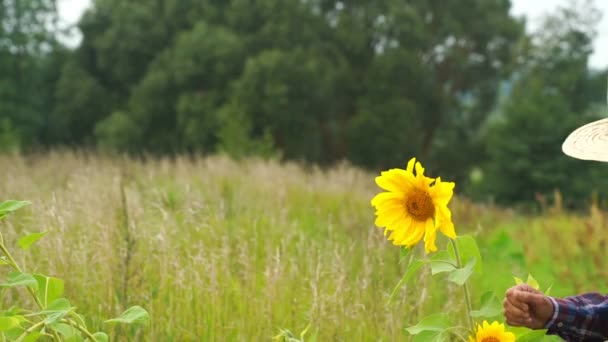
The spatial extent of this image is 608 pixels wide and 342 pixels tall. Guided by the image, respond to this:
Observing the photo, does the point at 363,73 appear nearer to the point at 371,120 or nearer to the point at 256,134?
the point at 371,120

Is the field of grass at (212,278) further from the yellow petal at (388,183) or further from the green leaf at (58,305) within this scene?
the green leaf at (58,305)

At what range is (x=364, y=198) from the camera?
8492 mm

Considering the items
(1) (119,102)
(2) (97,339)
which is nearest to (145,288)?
(2) (97,339)

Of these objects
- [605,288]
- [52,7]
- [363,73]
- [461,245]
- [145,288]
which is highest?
[52,7]

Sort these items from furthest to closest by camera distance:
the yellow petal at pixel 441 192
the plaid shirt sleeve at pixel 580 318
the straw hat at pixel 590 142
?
the straw hat at pixel 590 142 → the plaid shirt sleeve at pixel 580 318 → the yellow petal at pixel 441 192

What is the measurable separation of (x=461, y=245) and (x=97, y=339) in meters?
1.04

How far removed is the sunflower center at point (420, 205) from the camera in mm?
1761

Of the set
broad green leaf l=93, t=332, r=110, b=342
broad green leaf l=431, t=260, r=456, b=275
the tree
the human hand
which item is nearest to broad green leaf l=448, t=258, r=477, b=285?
broad green leaf l=431, t=260, r=456, b=275

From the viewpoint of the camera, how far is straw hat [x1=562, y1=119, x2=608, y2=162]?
2.01 metres

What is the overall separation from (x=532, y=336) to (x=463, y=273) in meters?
0.36

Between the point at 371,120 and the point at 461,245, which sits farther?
the point at 371,120

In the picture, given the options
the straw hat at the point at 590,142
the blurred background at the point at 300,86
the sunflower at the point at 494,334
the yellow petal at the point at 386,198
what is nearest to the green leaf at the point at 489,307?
the sunflower at the point at 494,334

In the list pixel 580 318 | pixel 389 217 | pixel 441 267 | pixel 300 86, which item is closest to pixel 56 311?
pixel 389 217

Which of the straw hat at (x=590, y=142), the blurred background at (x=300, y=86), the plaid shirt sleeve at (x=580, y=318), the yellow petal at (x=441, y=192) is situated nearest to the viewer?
the yellow petal at (x=441, y=192)
